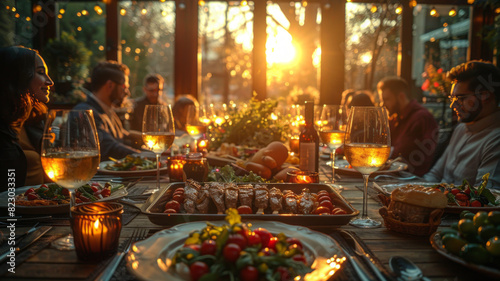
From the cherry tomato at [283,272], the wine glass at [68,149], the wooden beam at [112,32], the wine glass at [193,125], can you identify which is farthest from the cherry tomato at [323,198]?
the wooden beam at [112,32]

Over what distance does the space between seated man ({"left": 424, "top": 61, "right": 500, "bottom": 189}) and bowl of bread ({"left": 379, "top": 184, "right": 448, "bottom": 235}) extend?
1492 mm

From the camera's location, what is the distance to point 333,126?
1.94 meters

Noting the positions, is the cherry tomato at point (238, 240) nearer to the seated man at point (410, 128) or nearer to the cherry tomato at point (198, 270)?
the cherry tomato at point (198, 270)

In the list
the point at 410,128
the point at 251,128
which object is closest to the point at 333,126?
the point at 251,128

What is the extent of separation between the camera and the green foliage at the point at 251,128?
→ 2.91 metres

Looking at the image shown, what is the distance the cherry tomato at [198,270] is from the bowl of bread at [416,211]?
61 centimetres

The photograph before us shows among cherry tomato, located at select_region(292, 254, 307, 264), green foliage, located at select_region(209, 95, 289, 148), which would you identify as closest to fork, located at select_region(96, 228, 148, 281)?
cherry tomato, located at select_region(292, 254, 307, 264)

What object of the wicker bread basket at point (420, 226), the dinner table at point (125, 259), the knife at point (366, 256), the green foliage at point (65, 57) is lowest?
the dinner table at point (125, 259)

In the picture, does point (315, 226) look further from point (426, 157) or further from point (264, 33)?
point (264, 33)

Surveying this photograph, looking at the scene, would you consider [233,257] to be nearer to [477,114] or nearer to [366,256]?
[366,256]

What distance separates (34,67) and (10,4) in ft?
10.5

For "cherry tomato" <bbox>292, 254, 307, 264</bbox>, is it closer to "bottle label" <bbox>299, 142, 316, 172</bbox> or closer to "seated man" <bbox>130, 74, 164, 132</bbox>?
"bottle label" <bbox>299, 142, 316, 172</bbox>

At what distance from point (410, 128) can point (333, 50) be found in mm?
3273

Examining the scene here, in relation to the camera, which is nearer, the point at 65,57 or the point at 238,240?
the point at 238,240
